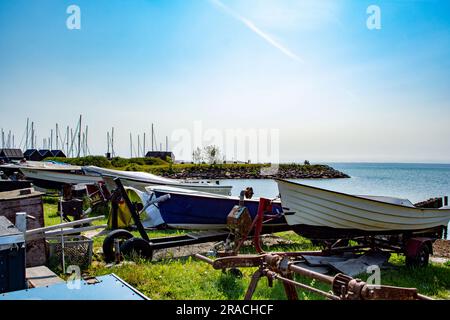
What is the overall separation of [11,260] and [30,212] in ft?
10.3

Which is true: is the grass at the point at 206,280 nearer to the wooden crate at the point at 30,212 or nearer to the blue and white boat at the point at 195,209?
the wooden crate at the point at 30,212

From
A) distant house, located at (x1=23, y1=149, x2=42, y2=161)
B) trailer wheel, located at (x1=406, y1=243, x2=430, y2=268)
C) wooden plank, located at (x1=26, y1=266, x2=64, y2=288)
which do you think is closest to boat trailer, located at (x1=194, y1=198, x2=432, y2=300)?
wooden plank, located at (x1=26, y1=266, x2=64, y2=288)

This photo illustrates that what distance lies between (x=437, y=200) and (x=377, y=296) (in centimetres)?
839

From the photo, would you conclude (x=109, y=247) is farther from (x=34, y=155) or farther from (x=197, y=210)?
(x=34, y=155)

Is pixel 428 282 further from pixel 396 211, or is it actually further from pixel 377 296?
pixel 377 296

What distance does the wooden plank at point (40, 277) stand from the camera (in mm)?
5109

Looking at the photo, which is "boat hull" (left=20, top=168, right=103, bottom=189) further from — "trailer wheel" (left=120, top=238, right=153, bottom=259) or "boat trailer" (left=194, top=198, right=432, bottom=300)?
"boat trailer" (left=194, top=198, right=432, bottom=300)

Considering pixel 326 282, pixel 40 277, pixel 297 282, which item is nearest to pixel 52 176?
pixel 40 277

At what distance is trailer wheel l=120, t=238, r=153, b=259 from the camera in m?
7.32

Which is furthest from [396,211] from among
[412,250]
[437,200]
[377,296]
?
[377,296]

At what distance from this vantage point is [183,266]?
7266mm

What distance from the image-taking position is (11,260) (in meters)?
3.76

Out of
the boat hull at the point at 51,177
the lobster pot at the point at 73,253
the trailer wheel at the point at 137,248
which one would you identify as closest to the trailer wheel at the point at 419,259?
the trailer wheel at the point at 137,248

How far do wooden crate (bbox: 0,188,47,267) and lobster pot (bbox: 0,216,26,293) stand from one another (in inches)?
109
